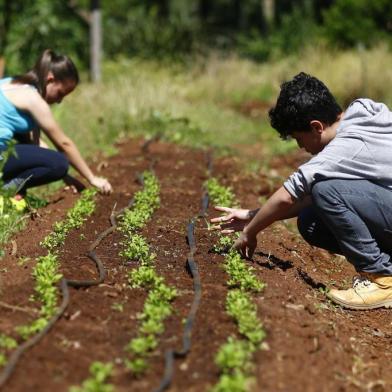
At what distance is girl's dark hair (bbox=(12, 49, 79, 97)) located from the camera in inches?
203

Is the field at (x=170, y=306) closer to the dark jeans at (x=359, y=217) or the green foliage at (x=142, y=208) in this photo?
the green foliage at (x=142, y=208)

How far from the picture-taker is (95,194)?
579cm

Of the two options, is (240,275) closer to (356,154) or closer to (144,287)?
(144,287)

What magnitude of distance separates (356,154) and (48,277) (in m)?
1.74

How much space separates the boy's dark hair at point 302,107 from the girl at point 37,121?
6.58 feet

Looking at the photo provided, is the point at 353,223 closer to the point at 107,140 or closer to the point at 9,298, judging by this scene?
the point at 9,298

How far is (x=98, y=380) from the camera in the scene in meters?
2.57

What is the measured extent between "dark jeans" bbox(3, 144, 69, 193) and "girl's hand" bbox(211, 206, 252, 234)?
177cm

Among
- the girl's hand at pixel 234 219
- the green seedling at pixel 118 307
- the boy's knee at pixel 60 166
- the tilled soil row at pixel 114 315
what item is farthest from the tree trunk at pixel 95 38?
the green seedling at pixel 118 307

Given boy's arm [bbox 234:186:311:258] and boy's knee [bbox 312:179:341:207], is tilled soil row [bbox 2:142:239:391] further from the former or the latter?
boy's knee [bbox 312:179:341:207]

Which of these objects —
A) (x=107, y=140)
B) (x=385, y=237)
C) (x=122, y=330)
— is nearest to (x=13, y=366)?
(x=122, y=330)

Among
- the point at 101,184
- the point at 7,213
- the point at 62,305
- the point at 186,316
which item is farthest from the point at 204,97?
the point at 62,305

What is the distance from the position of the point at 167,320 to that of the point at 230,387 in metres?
0.76

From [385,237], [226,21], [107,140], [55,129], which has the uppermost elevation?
[55,129]
